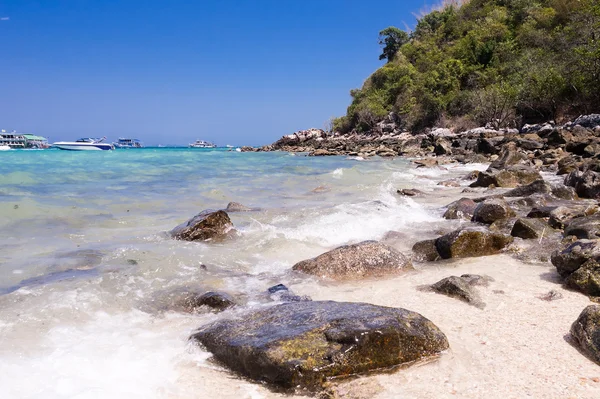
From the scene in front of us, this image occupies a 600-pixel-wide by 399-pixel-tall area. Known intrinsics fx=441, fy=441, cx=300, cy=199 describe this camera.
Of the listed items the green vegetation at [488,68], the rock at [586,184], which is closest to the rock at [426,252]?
the rock at [586,184]

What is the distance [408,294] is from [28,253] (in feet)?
17.3

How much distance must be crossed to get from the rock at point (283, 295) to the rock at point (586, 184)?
7838mm

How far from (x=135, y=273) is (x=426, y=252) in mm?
3621

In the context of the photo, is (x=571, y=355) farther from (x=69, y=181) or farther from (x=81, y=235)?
(x=69, y=181)

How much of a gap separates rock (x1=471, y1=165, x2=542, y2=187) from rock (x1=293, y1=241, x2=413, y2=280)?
26.5ft

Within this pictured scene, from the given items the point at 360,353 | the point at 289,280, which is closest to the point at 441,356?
the point at 360,353

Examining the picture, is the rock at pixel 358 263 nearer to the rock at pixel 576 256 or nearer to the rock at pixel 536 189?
the rock at pixel 576 256

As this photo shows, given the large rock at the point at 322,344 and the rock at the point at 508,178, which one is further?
the rock at the point at 508,178

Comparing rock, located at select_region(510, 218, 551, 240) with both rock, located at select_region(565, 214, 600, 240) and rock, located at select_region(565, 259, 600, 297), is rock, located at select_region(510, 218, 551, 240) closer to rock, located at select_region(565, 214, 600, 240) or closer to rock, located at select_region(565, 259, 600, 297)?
rock, located at select_region(565, 214, 600, 240)

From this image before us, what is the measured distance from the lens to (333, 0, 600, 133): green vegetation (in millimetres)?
29328

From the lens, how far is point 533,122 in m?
35.3

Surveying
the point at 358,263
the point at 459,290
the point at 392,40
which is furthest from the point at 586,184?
the point at 392,40

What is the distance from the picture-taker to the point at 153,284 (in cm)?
489

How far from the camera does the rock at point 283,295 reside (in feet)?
13.9
